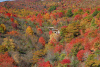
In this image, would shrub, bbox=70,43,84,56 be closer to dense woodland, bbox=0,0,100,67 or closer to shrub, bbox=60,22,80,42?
dense woodland, bbox=0,0,100,67

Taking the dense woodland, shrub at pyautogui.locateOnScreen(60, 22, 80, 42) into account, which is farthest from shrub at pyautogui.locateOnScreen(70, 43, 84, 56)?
shrub at pyautogui.locateOnScreen(60, 22, 80, 42)

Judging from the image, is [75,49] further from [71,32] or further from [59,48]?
[71,32]

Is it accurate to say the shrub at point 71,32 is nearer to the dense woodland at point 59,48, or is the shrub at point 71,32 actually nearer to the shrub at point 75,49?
the dense woodland at point 59,48

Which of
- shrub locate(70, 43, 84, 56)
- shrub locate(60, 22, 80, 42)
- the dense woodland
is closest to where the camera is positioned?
the dense woodland

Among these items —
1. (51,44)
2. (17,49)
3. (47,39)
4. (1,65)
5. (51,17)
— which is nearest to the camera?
(1,65)

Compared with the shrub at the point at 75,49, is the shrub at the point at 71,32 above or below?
above

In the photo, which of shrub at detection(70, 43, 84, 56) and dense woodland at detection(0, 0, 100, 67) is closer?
dense woodland at detection(0, 0, 100, 67)

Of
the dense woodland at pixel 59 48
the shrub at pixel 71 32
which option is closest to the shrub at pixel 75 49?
the dense woodland at pixel 59 48

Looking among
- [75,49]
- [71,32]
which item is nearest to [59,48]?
[75,49]

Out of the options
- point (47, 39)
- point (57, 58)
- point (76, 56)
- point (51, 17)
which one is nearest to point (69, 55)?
point (76, 56)

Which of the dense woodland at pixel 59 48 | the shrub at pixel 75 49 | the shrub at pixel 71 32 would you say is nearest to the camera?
the dense woodland at pixel 59 48

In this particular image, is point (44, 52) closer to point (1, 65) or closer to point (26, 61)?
point (26, 61)
